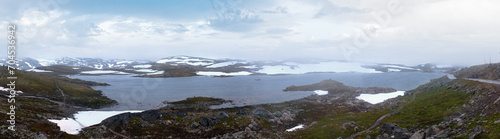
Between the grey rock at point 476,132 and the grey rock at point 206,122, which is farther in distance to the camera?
the grey rock at point 206,122

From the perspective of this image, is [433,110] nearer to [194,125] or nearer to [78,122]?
[194,125]

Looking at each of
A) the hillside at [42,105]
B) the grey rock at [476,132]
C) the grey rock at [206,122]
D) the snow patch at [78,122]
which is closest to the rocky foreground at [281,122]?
the grey rock at [206,122]

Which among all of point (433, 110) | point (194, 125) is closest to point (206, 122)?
point (194, 125)

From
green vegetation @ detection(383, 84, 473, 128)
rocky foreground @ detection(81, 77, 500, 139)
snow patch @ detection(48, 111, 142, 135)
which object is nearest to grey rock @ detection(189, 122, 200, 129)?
rocky foreground @ detection(81, 77, 500, 139)

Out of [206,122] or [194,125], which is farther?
[206,122]

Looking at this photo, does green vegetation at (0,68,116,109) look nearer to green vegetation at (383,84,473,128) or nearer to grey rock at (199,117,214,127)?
grey rock at (199,117,214,127)

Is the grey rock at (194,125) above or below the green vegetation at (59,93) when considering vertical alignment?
below

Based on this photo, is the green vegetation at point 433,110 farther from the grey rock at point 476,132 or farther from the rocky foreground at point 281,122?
the grey rock at point 476,132

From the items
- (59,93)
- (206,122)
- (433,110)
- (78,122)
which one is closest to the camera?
(433,110)

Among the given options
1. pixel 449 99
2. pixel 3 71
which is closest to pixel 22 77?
pixel 3 71

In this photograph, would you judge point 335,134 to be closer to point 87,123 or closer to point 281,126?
point 281,126

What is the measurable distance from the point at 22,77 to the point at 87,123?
7128 centimetres

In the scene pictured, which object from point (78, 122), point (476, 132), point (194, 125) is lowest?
point (194, 125)

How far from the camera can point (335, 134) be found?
4538 centimetres
